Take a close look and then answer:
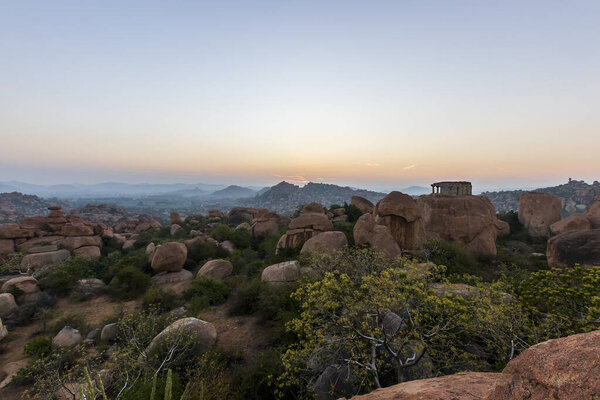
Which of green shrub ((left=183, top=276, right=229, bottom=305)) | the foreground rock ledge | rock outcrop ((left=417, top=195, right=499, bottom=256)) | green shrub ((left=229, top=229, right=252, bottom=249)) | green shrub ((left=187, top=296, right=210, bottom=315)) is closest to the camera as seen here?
the foreground rock ledge

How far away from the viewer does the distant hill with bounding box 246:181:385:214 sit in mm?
145250

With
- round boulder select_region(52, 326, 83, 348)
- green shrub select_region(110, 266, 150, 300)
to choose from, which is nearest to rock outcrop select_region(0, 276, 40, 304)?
green shrub select_region(110, 266, 150, 300)

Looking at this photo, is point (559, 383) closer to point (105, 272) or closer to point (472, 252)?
point (472, 252)

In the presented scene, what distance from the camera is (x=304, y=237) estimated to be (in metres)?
16.2

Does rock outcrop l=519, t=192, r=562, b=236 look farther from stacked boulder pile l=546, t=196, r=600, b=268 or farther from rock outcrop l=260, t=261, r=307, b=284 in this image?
rock outcrop l=260, t=261, r=307, b=284

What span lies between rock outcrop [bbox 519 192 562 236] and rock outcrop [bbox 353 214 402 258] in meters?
22.8

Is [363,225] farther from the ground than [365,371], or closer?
farther from the ground

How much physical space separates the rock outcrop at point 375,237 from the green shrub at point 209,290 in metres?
8.43

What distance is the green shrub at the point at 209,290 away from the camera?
1169 cm

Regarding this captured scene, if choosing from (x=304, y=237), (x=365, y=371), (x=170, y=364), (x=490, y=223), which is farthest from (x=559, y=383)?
(x=490, y=223)

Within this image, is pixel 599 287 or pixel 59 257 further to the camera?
pixel 59 257

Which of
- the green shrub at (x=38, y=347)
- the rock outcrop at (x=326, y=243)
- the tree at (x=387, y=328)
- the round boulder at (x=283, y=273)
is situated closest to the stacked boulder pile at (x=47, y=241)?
the green shrub at (x=38, y=347)

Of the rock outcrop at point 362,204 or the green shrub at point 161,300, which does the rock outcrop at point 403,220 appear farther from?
the green shrub at point 161,300

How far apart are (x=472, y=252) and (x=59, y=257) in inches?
1209
